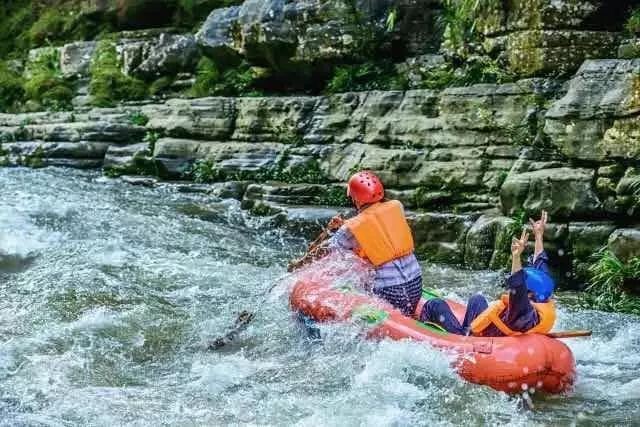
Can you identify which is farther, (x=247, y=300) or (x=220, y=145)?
(x=220, y=145)

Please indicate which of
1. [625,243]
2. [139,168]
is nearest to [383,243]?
[625,243]

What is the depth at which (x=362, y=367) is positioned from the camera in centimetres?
618

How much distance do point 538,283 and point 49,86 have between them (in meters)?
14.4

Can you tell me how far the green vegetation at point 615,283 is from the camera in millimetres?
7887

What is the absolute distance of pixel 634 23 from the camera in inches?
389

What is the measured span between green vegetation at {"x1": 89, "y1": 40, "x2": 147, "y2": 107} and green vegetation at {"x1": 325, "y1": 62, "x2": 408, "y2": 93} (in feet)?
16.5

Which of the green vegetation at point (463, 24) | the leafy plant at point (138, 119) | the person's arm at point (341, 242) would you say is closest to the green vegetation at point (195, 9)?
the leafy plant at point (138, 119)

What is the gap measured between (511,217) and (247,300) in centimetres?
323

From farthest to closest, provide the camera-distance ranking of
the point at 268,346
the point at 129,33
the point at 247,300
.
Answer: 1. the point at 129,33
2. the point at 247,300
3. the point at 268,346

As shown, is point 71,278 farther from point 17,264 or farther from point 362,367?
point 362,367

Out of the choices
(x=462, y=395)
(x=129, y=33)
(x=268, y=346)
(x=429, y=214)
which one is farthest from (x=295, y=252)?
(x=129, y=33)

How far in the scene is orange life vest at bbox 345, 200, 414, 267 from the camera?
642 centimetres

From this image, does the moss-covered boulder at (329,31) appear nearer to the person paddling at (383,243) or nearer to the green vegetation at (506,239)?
the green vegetation at (506,239)

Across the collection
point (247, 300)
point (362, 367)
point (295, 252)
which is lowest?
point (295, 252)
